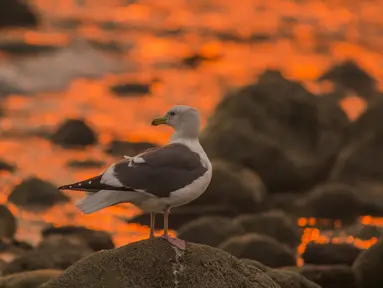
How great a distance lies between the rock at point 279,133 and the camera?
83.5 ft

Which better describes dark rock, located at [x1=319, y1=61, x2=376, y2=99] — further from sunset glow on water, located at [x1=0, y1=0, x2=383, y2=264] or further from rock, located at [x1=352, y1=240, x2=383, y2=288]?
rock, located at [x1=352, y1=240, x2=383, y2=288]

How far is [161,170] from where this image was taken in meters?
11.5

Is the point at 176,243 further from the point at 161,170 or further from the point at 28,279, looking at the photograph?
the point at 28,279

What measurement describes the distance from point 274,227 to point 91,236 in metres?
3.00

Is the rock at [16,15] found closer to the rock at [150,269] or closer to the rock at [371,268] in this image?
the rock at [371,268]

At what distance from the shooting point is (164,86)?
36.2 metres

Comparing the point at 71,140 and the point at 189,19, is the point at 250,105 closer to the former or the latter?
the point at 71,140

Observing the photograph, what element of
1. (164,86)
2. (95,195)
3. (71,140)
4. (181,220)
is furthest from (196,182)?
(164,86)

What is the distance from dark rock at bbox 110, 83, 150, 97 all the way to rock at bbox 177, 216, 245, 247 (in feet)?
48.3

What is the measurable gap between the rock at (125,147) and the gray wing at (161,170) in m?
15.6

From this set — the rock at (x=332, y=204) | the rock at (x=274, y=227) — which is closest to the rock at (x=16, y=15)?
the rock at (x=332, y=204)

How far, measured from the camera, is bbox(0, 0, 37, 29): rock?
48.2 meters

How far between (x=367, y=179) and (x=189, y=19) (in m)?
25.1

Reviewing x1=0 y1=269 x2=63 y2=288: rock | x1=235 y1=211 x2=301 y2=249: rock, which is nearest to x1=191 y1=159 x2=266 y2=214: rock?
x1=235 y1=211 x2=301 y2=249: rock
